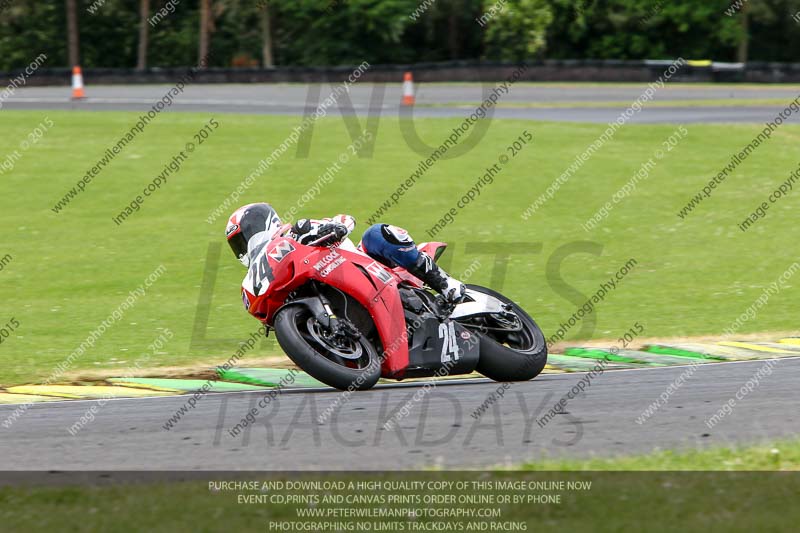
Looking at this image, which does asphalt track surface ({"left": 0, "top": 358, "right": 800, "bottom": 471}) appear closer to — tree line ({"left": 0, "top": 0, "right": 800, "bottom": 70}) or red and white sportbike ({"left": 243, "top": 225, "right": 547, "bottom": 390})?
red and white sportbike ({"left": 243, "top": 225, "right": 547, "bottom": 390})

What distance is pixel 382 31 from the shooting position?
46.5m

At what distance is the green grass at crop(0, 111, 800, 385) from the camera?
41.0ft

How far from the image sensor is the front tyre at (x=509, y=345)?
28.4 feet

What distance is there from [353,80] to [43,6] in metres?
21.3

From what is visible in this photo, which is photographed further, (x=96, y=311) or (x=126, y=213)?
(x=126, y=213)

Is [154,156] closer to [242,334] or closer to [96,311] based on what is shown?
[96,311]

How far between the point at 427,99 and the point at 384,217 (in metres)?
14.7

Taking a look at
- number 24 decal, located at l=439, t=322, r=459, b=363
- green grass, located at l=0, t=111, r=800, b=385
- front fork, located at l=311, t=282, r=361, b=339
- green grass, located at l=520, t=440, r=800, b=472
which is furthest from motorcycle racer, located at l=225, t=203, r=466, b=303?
green grass, located at l=520, t=440, r=800, b=472

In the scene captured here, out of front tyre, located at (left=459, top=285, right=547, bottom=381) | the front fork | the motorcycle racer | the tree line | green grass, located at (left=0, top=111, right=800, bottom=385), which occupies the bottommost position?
the tree line

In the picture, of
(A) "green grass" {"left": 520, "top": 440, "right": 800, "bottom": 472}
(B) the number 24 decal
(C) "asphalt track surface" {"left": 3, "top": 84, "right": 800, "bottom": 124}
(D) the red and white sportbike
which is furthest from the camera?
(C) "asphalt track surface" {"left": 3, "top": 84, "right": 800, "bottom": 124}

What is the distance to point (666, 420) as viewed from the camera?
7.24m

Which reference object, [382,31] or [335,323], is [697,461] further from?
[382,31]
